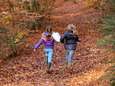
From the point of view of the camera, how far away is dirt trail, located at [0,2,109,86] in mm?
13766

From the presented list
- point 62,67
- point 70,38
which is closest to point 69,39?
point 70,38

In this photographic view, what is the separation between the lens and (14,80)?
48.4ft

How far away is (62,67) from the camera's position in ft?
52.3

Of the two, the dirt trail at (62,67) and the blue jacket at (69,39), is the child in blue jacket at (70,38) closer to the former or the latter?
the blue jacket at (69,39)

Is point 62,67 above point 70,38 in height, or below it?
below

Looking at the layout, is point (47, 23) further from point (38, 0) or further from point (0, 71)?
point (0, 71)

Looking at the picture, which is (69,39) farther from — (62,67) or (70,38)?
(62,67)

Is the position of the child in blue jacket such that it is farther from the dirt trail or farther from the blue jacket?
the dirt trail

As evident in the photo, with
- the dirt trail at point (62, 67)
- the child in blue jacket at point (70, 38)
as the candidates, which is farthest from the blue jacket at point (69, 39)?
the dirt trail at point (62, 67)

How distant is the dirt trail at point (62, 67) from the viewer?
13.8 metres

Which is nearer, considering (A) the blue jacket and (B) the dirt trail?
(B) the dirt trail

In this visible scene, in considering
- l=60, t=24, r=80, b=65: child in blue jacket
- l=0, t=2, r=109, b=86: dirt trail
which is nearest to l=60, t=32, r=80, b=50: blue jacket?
l=60, t=24, r=80, b=65: child in blue jacket

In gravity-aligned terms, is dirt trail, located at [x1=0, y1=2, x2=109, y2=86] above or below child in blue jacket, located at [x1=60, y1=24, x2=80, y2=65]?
below

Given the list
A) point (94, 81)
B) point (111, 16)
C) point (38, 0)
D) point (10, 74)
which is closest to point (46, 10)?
point (38, 0)
